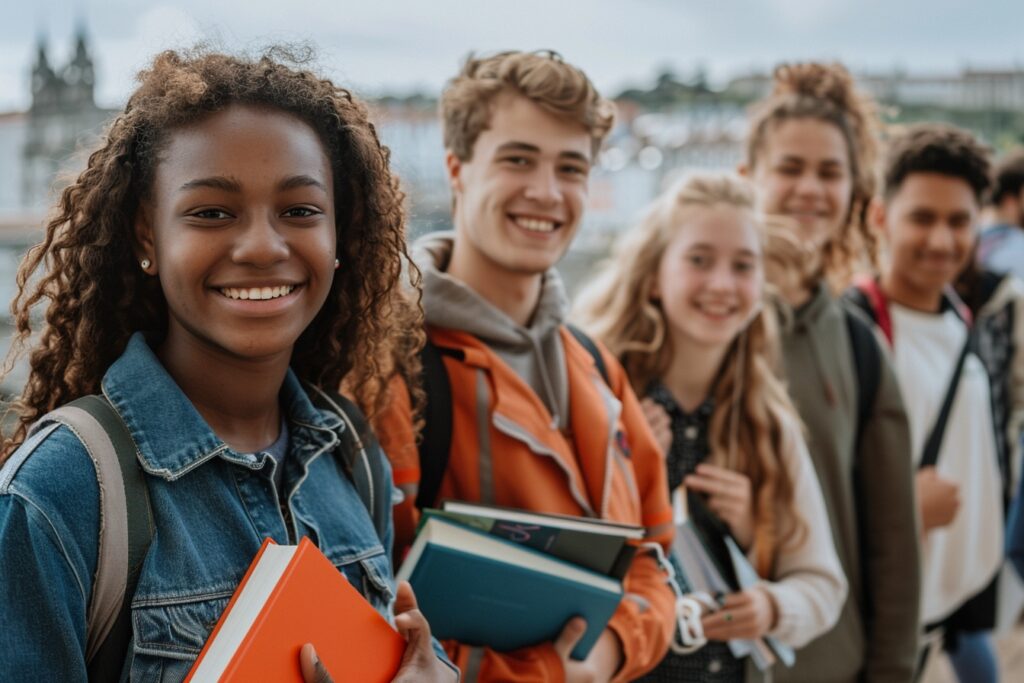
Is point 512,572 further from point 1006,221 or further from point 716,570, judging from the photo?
point 1006,221

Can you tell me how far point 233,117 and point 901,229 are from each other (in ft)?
8.34

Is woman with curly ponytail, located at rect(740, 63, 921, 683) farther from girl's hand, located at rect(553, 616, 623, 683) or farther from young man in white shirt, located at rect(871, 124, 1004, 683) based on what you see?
girl's hand, located at rect(553, 616, 623, 683)

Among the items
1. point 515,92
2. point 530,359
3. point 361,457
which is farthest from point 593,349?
point 361,457

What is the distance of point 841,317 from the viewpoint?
9.11 ft

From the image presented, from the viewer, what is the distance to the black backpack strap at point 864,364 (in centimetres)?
274

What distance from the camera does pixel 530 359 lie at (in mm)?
1993

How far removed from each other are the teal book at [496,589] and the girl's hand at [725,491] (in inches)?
27.8

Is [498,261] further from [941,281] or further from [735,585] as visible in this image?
[941,281]

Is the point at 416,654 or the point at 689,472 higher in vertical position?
the point at 416,654

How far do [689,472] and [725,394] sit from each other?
225 mm

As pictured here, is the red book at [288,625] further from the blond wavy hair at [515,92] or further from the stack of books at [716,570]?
the stack of books at [716,570]

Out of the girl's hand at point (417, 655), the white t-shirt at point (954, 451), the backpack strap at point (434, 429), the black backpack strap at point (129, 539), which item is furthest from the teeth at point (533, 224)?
the white t-shirt at point (954, 451)

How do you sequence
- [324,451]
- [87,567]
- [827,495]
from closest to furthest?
[87,567], [324,451], [827,495]

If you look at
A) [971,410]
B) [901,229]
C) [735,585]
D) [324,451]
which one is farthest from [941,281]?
[324,451]
